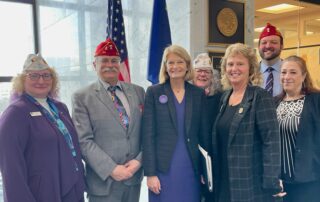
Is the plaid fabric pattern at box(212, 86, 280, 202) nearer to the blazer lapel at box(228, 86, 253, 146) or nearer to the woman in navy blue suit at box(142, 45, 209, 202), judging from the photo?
the blazer lapel at box(228, 86, 253, 146)

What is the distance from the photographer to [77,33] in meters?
4.42

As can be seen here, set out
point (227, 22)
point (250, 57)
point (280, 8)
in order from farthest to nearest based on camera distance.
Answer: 1. point (280, 8)
2. point (227, 22)
3. point (250, 57)

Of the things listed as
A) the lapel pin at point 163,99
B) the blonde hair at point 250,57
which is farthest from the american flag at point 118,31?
the blonde hair at point 250,57

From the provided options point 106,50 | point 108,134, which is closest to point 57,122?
point 108,134

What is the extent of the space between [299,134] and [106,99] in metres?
1.28

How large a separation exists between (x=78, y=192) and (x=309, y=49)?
16.5 ft

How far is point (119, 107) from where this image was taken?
2.06m

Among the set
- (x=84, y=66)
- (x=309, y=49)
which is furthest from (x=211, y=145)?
(x=309, y=49)

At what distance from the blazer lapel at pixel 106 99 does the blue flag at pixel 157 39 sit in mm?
1031

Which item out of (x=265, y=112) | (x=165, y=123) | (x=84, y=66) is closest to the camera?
(x=265, y=112)

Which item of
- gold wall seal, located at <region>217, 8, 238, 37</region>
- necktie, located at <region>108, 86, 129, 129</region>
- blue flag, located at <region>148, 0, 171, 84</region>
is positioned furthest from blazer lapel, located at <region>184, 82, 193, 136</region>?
gold wall seal, located at <region>217, 8, 238, 37</region>

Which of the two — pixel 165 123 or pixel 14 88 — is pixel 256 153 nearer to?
pixel 165 123

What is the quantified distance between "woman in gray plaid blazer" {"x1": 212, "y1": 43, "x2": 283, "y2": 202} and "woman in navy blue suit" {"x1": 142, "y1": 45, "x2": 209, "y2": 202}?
141mm

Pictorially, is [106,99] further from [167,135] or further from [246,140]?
[246,140]
